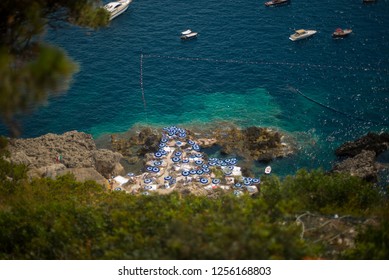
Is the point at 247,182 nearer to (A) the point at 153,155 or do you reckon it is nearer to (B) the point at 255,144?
(B) the point at 255,144

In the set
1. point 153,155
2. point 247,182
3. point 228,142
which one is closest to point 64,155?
point 153,155

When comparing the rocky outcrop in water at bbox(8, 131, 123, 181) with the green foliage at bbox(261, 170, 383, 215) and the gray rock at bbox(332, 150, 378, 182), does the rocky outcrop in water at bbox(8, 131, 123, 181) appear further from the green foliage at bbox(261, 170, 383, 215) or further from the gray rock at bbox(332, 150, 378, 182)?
the green foliage at bbox(261, 170, 383, 215)

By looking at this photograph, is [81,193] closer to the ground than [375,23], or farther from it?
farther from it

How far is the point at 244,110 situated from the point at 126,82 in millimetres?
14713

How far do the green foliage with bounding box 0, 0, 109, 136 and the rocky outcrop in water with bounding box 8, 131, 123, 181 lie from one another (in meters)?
19.8

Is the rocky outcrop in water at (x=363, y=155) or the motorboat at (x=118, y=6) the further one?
the motorboat at (x=118, y=6)

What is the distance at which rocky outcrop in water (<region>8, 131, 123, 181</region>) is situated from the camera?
38000mm

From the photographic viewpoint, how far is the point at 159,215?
18375mm

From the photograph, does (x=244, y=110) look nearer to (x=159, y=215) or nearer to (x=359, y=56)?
(x=359, y=56)

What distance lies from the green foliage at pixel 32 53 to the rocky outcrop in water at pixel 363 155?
24.2 m

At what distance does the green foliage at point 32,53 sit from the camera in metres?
14.6

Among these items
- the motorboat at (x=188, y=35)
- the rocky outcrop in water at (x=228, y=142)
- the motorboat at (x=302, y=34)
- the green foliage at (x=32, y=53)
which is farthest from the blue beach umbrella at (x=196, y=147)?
the motorboat at (x=302, y=34)

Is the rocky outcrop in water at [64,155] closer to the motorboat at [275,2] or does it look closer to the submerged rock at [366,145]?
the submerged rock at [366,145]

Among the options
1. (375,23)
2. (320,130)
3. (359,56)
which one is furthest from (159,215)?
(375,23)
